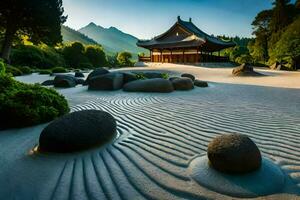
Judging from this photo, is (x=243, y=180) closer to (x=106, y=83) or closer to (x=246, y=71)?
(x=106, y=83)

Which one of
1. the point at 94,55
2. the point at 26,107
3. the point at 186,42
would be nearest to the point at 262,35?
the point at 186,42

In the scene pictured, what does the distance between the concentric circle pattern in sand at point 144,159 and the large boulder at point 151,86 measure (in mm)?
4417

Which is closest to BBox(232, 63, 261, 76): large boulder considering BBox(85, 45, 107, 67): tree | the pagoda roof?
the pagoda roof

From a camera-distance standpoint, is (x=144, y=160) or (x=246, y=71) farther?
(x=246, y=71)

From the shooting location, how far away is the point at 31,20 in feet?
82.7

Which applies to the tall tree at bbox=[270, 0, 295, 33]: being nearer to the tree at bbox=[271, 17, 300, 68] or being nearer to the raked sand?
the tree at bbox=[271, 17, 300, 68]

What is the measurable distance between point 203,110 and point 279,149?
2871 millimetres

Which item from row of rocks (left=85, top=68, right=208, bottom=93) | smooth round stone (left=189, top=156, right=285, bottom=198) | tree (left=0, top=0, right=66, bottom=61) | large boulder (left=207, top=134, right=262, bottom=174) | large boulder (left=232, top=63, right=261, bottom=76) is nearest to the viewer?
smooth round stone (left=189, top=156, right=285, bottom=198)

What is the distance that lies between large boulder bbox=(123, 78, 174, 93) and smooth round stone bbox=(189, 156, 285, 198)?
7.18 m

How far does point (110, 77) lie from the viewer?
449 inches

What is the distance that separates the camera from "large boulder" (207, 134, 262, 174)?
2785 millimetres

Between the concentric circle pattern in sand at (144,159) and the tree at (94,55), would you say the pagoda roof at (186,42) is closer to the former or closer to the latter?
the tree at (94,55)

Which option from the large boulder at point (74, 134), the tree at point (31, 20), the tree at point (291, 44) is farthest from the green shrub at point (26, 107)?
the tree at point (291, 44)

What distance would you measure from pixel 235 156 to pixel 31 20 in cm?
2775
